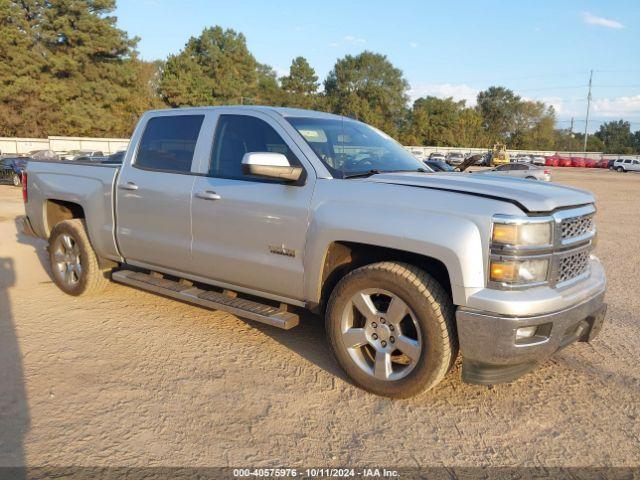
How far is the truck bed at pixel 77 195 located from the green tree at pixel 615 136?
11474cm

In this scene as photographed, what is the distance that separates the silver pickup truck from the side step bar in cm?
2

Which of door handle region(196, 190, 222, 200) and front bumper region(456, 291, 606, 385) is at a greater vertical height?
door handle region(196, 190, 222, 200)

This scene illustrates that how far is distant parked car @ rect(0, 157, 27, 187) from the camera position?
21.5 meters

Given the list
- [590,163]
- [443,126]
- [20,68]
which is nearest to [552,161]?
[590,163]

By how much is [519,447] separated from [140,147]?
13.4ft

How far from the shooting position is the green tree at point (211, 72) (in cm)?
6059

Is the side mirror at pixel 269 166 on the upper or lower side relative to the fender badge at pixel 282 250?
upper

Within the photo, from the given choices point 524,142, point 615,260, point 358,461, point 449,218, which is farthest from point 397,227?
point 524,142

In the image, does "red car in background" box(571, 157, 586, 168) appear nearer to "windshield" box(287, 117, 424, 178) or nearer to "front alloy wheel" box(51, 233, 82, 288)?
"windshield" box(287, 117, 424, 178)

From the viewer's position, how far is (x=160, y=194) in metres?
4.60

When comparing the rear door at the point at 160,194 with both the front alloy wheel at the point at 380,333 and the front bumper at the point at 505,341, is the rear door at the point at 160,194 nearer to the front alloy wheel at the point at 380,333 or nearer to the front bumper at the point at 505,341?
the front alloy wheel at the point at 380,333

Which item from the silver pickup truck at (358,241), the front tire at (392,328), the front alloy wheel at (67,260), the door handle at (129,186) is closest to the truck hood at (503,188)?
the silver pickup truck at (358,241)

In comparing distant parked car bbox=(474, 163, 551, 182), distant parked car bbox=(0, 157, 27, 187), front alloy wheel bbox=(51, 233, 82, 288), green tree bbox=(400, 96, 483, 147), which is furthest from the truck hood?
green tree bbox=(400, 96, 483, 147)

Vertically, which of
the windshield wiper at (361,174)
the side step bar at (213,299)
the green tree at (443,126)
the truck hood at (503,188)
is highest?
the green tree at (443,126)
